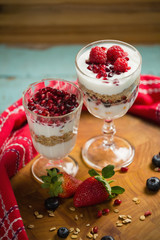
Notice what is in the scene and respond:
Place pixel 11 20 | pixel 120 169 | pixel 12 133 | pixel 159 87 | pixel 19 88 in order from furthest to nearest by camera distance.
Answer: pixel 11 20 < pixel 19 88 < pixel 159 87 < pixel 12 133 < pixel 120 169

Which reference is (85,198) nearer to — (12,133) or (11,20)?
(12,133)

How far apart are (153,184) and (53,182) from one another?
536 mm

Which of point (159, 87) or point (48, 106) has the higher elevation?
point (48, 106)

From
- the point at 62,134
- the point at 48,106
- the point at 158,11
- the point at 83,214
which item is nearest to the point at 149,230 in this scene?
the point at 83,214

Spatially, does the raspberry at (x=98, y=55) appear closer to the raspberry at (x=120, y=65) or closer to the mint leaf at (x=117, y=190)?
the raspberry at (x=120, y=65)

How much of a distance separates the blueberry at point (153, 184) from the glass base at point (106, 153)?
0.69ft

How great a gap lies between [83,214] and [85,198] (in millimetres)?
84

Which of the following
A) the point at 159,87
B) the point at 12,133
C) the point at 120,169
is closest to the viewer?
the point at 120,169

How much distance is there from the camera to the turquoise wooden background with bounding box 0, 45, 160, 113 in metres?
3.24

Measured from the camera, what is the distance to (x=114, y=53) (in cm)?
211

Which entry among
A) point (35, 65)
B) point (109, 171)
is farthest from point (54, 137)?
point (35, 65)

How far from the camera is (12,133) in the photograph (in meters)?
2.56

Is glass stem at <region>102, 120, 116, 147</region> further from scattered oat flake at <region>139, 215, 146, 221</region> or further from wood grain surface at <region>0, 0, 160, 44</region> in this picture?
wood grain surface at <region>0, 0, 160, 44</region>

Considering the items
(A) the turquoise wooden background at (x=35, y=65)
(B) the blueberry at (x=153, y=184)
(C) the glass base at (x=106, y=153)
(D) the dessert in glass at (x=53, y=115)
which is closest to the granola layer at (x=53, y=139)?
(D) the dessert in glass at (x=53, y=115)
